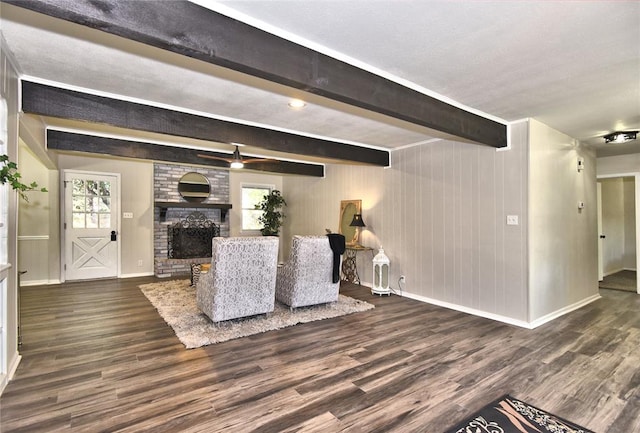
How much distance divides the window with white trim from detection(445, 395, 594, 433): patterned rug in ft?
22.8

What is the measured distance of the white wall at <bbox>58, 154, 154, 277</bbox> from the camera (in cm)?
675

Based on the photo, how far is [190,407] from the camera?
7.27 feet

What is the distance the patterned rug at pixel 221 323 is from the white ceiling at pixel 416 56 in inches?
96.9

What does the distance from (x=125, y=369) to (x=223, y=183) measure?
5.58 metres

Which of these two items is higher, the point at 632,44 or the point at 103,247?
the point at 632,44

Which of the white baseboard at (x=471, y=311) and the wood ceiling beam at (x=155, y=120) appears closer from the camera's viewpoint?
the wood ceiling beam at (x=155, y=120)

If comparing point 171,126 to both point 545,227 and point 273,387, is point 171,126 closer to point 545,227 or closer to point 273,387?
point 273,387

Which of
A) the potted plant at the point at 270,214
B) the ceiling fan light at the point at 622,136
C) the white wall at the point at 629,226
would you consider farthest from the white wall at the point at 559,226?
the potted plant at the point at 270,214

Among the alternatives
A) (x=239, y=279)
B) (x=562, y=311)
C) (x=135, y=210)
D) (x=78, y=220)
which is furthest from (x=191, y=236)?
(x=562, y=311)

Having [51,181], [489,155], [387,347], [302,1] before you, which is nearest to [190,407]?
[387,347]

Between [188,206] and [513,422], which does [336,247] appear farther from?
[188,206]

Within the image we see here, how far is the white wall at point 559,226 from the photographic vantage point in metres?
3.92

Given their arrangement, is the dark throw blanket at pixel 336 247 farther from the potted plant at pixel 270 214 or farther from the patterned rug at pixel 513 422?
the potted plant at pixel 270 214

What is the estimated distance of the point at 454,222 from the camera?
462 cm
